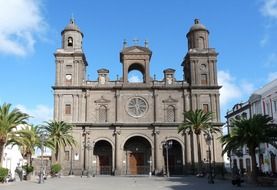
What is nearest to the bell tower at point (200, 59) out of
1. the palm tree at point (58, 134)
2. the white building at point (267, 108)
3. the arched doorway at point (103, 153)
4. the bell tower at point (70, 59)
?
the white building at point (267, 108)

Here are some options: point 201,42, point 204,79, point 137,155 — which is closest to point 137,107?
point 137,155

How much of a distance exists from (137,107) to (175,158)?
10.2 m

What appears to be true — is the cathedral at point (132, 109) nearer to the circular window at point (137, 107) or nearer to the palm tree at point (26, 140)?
the circular window at point (137, 107)

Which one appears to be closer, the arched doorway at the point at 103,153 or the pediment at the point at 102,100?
the pediment at the point at 102,100

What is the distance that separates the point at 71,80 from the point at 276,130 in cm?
3402

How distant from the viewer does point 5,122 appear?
38.3 m

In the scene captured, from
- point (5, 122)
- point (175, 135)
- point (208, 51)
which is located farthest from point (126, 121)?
point (5, 122)

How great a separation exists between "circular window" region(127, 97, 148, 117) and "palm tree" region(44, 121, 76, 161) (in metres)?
10.5

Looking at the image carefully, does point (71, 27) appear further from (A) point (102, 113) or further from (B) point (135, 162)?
(B) point (135, 162)

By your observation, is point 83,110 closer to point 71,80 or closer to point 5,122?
point 71,80

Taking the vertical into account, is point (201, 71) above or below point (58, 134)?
above

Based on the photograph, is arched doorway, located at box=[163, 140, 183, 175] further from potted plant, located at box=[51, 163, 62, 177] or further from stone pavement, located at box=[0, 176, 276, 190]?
stone pavement, located at box=[0, 176, 276, 190]

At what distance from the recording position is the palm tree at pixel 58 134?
52156 millimetres

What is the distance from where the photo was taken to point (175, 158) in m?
60.8
